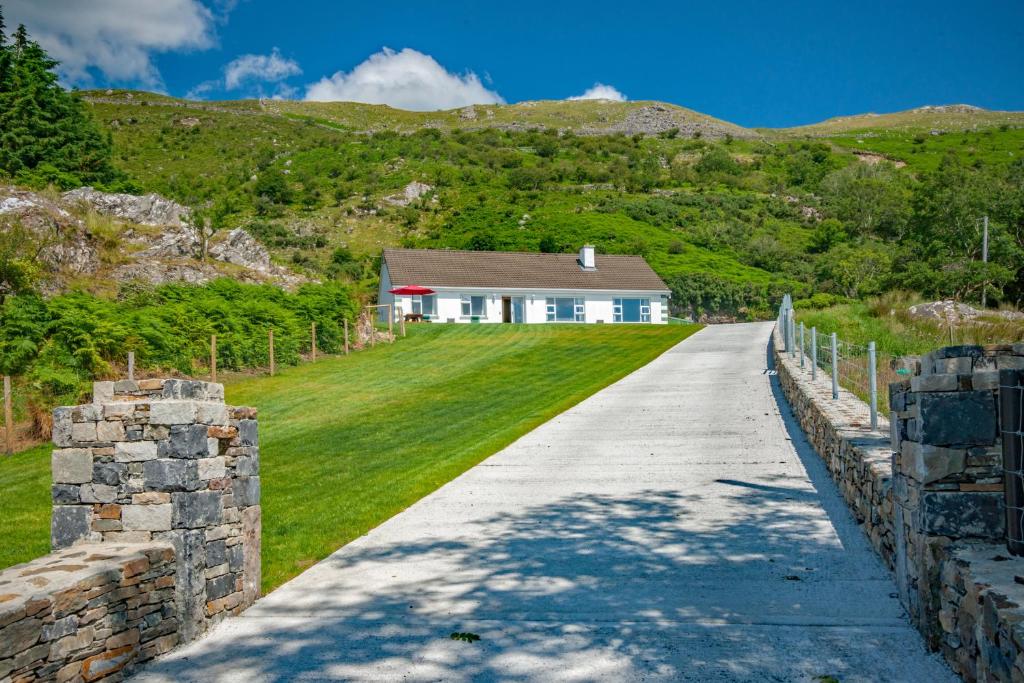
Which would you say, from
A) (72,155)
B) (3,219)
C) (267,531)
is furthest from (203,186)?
(267,531)

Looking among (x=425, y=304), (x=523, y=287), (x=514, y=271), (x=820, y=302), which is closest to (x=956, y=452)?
(x=425, y=304)

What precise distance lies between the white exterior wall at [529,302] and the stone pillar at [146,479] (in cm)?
4316

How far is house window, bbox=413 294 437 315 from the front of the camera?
51.8 meters

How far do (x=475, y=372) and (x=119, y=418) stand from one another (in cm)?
2073

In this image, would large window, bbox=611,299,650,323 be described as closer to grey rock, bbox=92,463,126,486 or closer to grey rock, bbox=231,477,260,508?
grey rock, bbox=231,477,260,508

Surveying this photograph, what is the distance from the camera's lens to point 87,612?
6.02 meters

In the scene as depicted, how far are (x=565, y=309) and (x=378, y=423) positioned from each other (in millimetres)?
37035

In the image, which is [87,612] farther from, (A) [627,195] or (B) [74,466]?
(A) [627,195]

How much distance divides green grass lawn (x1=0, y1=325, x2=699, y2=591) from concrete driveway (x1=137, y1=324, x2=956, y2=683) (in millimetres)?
742

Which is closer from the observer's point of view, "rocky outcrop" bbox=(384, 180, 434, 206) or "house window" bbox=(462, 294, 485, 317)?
"house window" bbox=(462, 294, 485, 317)

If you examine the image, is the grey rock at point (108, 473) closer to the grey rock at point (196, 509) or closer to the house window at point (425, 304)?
the grey rock at point (196, 509)

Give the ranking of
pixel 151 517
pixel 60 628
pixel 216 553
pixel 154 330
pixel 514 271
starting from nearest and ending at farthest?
pixel 60 628 → pixel 151 517 → pixel 216 553 → pixel 154 330 → pixel 514 271

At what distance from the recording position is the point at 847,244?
252 feet

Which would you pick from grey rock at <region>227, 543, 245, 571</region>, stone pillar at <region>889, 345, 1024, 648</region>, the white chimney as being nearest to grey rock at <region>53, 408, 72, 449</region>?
grey rock at <region>227, 543, 245, 571</region>
